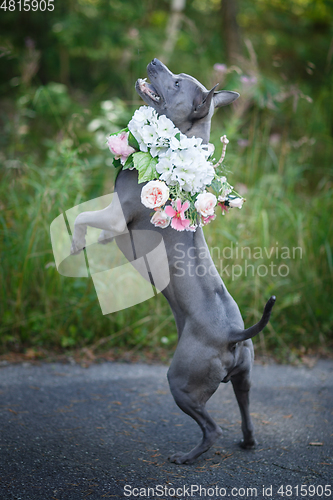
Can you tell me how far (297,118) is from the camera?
292 inches

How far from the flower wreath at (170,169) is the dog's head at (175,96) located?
7 centimetres

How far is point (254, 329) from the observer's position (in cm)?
216

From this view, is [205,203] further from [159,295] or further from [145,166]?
[159,295]

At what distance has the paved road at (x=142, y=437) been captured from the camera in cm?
211

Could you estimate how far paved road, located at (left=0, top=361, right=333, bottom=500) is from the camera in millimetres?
2111

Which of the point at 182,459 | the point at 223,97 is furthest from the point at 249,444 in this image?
the point at 223,97

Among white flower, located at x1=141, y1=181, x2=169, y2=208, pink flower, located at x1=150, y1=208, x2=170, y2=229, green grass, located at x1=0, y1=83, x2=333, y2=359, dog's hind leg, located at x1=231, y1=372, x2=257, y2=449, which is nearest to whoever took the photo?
white flower, located at x1=141, y1=181, x2=169, y2=208

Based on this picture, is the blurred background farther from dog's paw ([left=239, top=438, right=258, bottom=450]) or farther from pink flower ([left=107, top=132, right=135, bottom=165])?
dog's paw ([left=239, top=438, right=258, bottom=450])

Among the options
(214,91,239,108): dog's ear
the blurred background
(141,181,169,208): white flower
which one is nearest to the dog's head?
(214,91,239,108): dog's ear

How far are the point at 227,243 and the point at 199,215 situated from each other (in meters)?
2.02

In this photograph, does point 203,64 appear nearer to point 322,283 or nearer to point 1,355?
point 322,283

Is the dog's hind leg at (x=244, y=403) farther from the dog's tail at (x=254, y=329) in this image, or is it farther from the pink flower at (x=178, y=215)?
the pink flower at (x=178, y=215)

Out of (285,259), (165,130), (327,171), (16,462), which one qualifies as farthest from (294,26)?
(16,462)

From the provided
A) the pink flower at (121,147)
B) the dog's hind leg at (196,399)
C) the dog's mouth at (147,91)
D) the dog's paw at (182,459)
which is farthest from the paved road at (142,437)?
the dog's mouth at (147,91)
